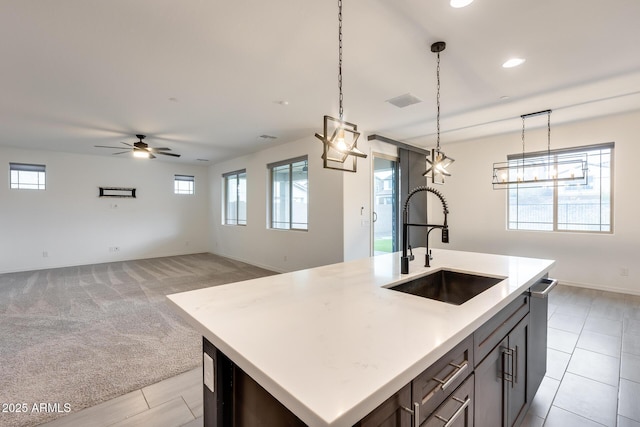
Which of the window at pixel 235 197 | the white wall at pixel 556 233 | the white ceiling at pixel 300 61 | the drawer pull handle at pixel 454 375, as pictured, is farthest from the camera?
the window at pixel 235 197

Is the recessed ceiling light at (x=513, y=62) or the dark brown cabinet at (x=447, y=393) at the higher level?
the recessed ceiling light at (x=513, y=62)

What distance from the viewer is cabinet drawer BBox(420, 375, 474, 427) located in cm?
95

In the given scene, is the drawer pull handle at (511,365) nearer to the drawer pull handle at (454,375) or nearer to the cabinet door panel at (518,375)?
the cabinet door panel at (518,375)

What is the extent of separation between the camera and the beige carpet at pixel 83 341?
2.04m

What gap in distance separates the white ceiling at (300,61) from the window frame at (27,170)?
7.77ft

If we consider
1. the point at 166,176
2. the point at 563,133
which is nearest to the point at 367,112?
the point at 563,133

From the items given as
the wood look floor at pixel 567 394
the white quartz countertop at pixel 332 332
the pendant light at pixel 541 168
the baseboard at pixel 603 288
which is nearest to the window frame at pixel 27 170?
the wood look floor at pixel 567 394

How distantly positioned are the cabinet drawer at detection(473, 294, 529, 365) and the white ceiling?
193 centimetres

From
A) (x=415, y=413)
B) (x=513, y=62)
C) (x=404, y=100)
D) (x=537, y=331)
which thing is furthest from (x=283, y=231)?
(x=415, y=413)

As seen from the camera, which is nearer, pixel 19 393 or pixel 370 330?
pixel 370 330

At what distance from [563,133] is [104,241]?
9674mm

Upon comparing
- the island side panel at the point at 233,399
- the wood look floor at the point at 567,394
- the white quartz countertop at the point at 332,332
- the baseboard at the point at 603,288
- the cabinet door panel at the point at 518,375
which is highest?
the white quartz countertop at the point at 332,332

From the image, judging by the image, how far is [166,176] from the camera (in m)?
7.88

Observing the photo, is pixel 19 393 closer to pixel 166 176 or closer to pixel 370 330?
pixel 370 330
